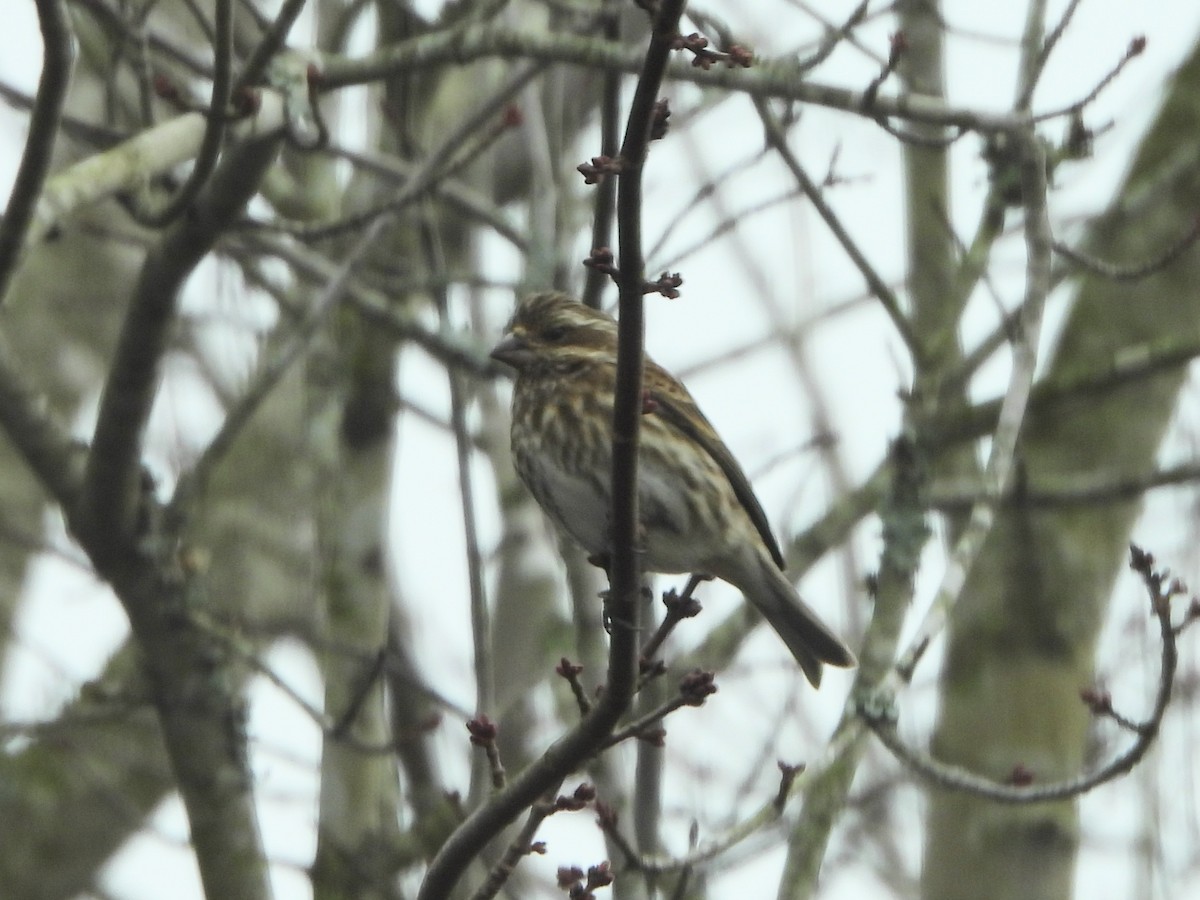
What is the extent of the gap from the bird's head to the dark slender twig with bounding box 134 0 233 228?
99cm

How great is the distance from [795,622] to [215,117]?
228 cm

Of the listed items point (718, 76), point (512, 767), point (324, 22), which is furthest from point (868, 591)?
point (324, 22)

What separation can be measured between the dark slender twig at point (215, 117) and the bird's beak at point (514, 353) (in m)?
1.00

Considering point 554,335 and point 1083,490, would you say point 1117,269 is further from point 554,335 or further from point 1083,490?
point 554,335

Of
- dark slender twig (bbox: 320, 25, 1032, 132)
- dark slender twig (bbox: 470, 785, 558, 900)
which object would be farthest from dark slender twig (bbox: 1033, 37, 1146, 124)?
dark slender twig (bbox: 470, 785, 558, 900)

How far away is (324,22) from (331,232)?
2857 millimetres

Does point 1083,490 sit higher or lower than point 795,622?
higher

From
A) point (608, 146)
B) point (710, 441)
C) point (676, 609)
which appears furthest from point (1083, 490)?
point (676, 609)

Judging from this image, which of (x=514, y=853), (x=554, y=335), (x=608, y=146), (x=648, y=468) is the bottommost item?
(x=514, y=853)

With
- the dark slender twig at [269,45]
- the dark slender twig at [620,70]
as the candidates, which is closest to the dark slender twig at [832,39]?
the dark slender twig at [620,70]

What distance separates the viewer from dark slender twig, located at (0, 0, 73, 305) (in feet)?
14.0

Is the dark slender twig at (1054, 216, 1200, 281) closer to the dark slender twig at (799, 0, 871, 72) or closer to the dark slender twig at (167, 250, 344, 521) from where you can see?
the dark slender twig at (799, 0, 871, 72)

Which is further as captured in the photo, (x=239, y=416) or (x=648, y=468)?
(x=239, y=416)

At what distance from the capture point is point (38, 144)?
14.1 ft
